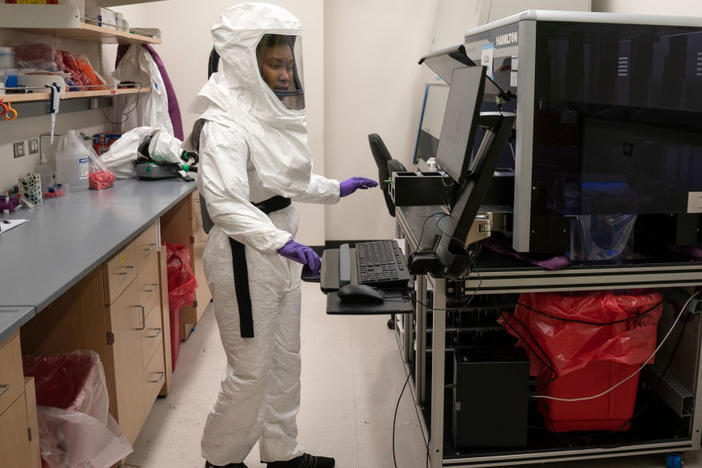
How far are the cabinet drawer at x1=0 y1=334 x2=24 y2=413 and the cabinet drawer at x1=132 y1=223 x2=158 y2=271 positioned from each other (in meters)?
0.88

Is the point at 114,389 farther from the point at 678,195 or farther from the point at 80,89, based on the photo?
the point at 678,195

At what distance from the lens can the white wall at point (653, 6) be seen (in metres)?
2.54

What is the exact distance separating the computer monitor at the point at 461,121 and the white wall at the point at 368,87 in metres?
2.89

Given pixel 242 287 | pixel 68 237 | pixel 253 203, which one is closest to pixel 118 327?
pixel 68 237

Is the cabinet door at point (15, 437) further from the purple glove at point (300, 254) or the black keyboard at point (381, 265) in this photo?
the black keyboard at point (381, 265)

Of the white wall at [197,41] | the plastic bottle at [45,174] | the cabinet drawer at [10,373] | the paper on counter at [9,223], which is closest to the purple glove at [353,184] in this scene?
the paper on counter at [9,223]

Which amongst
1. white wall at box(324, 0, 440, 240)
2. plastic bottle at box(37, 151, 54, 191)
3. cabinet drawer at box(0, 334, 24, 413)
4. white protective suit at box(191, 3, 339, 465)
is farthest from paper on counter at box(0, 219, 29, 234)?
white wall at box(324, 0, 440, 240)

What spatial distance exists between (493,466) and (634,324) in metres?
0.65

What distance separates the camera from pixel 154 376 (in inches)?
99.0

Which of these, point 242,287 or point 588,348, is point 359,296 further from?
point 588,348

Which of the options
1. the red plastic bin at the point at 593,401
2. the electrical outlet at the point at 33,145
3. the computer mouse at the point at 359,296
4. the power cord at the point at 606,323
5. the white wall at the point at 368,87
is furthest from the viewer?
the white wall at the point at 368,87

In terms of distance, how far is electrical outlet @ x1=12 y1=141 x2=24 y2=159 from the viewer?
2745 mm

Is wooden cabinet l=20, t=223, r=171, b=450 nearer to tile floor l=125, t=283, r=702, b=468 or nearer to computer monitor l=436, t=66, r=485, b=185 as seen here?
Result: tile floor l=125, t=283, r=702, b=468

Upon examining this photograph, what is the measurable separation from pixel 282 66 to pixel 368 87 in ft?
9.07
